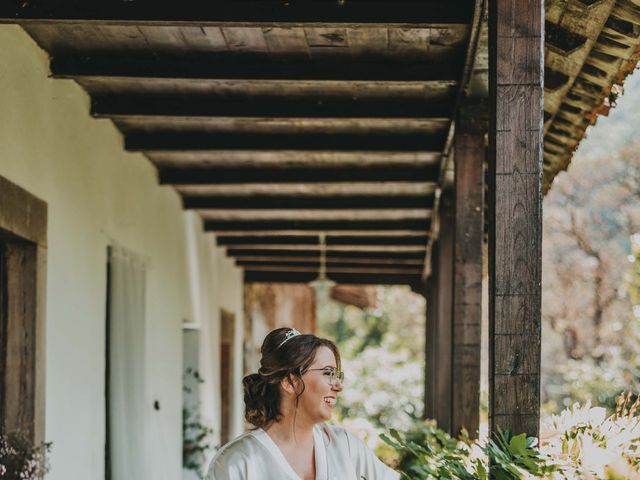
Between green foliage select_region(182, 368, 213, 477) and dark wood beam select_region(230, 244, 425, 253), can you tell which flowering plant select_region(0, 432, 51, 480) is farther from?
dark wood beam select_region(230, 244, 425, 253)

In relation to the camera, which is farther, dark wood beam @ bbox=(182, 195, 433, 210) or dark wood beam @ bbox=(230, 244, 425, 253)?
dark wood beam @ bbox=(230, 244, 425, 253)

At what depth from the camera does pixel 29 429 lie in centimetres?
508

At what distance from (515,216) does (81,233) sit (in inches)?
127

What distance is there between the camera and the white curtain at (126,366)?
22.4ft

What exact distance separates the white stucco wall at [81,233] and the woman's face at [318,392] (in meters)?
1.99

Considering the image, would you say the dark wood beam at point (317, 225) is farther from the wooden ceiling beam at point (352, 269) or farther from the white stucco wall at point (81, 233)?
the wooden ceiling beam at point (352, 269)

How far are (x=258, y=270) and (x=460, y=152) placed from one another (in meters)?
8.92

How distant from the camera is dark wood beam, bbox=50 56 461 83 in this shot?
5.39 meters

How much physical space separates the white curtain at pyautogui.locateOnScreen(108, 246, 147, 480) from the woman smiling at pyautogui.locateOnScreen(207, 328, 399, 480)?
3.55 meters

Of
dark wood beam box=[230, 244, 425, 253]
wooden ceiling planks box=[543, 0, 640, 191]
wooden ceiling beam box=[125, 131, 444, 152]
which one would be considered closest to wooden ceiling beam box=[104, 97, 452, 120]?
wooden ceiling planks box=[543, 0, 640, 191]

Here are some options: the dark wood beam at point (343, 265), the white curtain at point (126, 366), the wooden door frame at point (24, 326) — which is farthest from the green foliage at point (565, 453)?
the dark wood beam at point (343, 265)

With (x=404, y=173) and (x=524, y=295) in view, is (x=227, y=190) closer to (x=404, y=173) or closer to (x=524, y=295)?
(x=404, y=173)

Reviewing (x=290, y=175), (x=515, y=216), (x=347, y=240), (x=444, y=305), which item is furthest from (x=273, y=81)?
(x=347, y=240)

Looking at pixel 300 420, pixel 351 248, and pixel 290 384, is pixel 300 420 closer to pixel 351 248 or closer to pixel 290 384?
pixel 290 384
